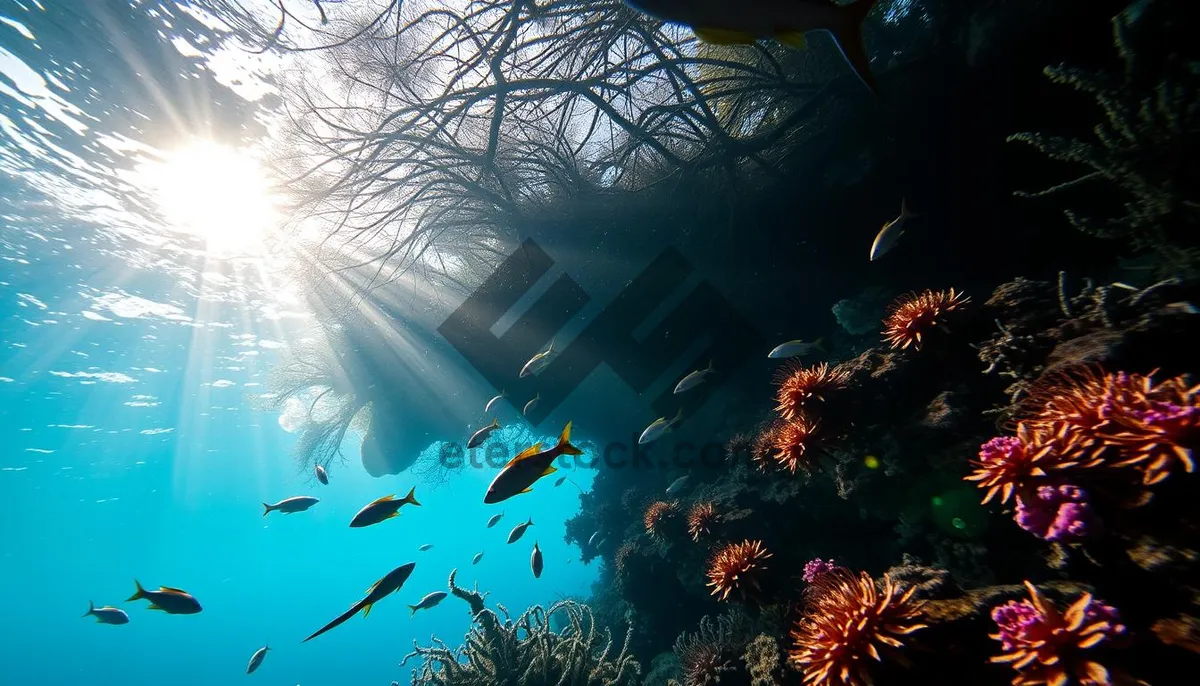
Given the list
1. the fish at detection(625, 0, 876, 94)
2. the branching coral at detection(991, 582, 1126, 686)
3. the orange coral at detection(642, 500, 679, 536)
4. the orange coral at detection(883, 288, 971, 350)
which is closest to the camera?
the fish at detection(625, 0, 876, 94)

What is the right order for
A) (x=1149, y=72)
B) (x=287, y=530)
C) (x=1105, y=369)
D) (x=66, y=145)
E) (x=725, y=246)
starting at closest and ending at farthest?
(x=1105, y=369) < (x=1149, y=72) < (x=725, y=246) < (x=66, y=145) < (x=287, y=530)

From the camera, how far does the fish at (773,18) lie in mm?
1385

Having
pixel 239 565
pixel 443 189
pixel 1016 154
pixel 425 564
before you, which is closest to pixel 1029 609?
pixel 1016 154

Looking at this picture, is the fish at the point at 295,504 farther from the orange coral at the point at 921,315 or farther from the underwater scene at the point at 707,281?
the orange coral at the point at 921,315

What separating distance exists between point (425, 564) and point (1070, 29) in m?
139

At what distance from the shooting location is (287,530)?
68.4m

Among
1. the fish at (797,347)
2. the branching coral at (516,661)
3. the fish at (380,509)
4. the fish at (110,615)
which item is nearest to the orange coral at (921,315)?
the fish at (797,347)

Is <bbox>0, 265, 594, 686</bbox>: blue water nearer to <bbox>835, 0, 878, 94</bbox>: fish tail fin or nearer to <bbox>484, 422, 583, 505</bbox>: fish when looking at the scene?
<bbox>484, 422, 583, 505</bbox>: fish

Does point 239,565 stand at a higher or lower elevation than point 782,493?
higher

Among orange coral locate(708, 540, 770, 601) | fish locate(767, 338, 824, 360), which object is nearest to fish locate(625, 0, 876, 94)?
orange coral locate(708, 540, 770, 601)

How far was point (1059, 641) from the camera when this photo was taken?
2.00 meters

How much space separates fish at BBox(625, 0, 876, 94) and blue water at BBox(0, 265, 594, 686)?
9990mm

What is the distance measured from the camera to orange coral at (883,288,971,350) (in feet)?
12.6

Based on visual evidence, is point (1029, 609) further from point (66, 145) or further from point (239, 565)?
point (239, 565)
